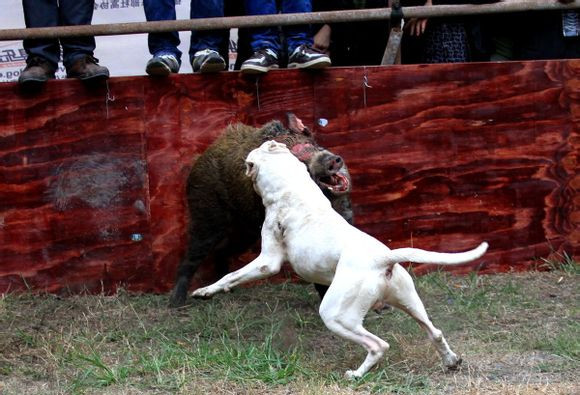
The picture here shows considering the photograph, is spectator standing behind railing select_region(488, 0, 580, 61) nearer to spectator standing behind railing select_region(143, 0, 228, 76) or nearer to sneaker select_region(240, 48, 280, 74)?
sneaker select_region(240, 48, 280, 74)

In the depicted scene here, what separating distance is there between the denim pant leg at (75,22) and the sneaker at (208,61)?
732 mm

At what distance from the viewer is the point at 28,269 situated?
7.15 metres

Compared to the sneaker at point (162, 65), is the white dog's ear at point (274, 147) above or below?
below

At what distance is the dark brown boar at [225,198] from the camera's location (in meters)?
6.68

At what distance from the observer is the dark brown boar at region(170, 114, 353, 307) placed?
668 cm

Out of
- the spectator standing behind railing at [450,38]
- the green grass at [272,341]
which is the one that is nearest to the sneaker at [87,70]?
the green grass at [272,341]

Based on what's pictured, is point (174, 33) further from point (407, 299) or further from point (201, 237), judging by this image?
point (407, 299)

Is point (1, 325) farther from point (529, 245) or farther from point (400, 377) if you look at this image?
point (529, 245)

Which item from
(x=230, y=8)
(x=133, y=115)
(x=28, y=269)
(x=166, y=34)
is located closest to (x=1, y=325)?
(x=28, y=269)

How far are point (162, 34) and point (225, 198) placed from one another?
1265mm

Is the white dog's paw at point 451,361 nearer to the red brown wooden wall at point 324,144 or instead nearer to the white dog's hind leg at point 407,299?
the white dog's hind leg at point 407,299

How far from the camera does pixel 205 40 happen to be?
23.8 feet

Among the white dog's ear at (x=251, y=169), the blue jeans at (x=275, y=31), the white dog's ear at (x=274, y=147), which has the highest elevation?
the blue jeans at (x=275, y=31)

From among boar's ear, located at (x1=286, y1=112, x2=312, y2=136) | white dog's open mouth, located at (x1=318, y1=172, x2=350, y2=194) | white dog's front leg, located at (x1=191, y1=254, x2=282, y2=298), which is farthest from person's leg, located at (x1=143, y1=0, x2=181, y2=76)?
white dog's front leg, located at (x1=191, y1=254, x2=282, y2=298)
